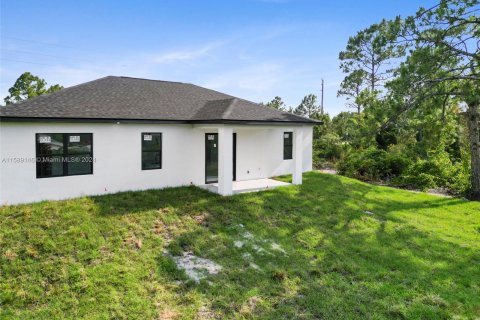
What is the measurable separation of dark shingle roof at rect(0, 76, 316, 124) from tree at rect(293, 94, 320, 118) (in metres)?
32.7

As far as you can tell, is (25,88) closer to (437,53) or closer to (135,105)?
(135,105)

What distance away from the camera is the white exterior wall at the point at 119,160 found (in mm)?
9062

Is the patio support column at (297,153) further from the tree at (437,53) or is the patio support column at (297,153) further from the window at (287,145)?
the tree at (437,53)

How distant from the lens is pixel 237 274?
254 inches

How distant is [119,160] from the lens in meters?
10.8

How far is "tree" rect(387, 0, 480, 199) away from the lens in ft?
33.3

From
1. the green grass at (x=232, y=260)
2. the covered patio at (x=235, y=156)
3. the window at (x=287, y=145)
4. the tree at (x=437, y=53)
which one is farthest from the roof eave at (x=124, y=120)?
the tree at (x=437, y=53)

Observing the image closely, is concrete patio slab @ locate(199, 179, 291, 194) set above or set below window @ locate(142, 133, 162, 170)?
below

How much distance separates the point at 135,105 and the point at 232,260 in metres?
7.72

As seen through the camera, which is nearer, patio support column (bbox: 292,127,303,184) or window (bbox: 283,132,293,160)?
patio support column (bbox: 292,127,303,184)

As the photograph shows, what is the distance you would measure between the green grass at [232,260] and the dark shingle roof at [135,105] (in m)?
2.81

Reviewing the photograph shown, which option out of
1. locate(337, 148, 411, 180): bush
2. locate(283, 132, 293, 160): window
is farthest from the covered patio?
locate(337, 148, 411, 180): bush

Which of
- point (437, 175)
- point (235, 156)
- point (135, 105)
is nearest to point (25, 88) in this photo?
point (135, 105)

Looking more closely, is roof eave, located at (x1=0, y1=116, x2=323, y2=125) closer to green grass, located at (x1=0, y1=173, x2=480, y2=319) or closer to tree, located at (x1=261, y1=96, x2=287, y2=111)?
green grass, located at (x1=0, y1=173, x2=480, y2=319)
